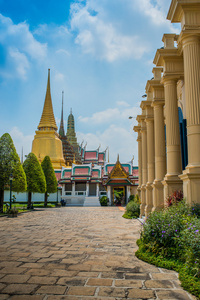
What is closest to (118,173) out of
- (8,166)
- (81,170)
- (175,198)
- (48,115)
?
(81,170)

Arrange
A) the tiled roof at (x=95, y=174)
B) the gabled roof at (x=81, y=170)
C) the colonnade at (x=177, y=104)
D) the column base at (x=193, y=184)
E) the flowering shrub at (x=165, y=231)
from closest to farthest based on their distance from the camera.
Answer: the flowering shrub at (x=165, y=231), the column base at (x=193, y=184), the colonnade at (x=177, y=104), the gabled roof at (x=81, y=170), the tiled roof at (x=95, y=174)

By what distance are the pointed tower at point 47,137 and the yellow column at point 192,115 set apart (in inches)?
1992

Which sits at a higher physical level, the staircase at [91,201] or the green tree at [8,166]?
the green tree at [8,166]

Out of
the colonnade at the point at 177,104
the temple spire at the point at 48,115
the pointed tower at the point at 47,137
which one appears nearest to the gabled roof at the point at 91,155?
the pointed tower at the point at 47,137

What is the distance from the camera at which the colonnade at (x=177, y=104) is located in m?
7.34

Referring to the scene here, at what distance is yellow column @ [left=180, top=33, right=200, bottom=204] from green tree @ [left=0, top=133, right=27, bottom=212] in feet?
54.6

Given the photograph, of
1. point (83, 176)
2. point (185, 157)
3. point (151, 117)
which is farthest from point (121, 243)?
point (83, 176)

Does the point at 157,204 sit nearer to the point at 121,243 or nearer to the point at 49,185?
the point at 121,243

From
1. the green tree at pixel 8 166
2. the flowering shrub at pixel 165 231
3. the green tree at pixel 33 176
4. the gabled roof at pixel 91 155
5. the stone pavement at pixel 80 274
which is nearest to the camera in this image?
the stone pavement at pixel 80 274

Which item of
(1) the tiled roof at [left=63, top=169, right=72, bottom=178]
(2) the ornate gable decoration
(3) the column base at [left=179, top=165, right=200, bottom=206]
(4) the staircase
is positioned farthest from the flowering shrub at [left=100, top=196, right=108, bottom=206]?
(3) the column base at [left=179, top=165, right=200, bottom=206]

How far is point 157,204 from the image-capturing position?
444 inches

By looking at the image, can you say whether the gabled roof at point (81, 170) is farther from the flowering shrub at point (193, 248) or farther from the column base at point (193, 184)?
the flowering shrub at point (193, 248)

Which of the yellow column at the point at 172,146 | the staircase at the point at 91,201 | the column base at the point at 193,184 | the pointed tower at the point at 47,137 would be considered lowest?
the staircase at the point at 91,201

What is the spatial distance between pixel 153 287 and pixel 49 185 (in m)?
30.3
